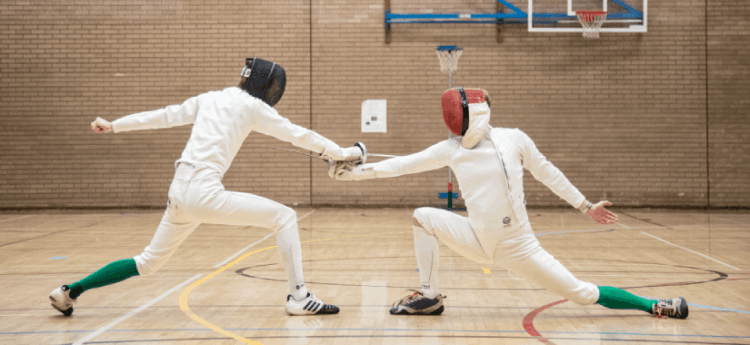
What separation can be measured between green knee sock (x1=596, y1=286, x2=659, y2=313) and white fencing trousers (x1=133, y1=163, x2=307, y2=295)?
1.65m

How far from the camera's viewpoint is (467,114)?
9.93ft

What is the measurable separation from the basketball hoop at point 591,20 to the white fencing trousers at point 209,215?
7808 mm

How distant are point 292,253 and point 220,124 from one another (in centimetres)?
82

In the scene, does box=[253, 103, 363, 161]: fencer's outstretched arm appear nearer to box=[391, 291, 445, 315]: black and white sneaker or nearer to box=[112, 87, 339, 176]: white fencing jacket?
box=[112, 87, 339, 176]: white fencing jacket

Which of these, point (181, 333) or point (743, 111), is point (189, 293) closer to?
point (181, 333)

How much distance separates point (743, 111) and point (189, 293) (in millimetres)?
9556

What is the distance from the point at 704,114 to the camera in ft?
32.0

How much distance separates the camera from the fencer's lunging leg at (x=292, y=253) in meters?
3.30

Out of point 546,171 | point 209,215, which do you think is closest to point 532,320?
point 546,171

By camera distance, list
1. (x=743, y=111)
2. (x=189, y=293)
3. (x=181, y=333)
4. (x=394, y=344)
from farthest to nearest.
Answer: (x=743, y=111) < (x=189, y=293) < (x=181, y=333) < (x=394, y=344)

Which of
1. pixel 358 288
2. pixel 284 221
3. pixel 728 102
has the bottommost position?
pixel 358 288

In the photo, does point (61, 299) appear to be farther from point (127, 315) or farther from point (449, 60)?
point (449, 60)

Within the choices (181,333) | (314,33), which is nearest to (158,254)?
(181,333)

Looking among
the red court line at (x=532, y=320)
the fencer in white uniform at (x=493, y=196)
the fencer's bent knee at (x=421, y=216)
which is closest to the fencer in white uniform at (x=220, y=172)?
the fencer's bent knee at (x=421, y=216)
